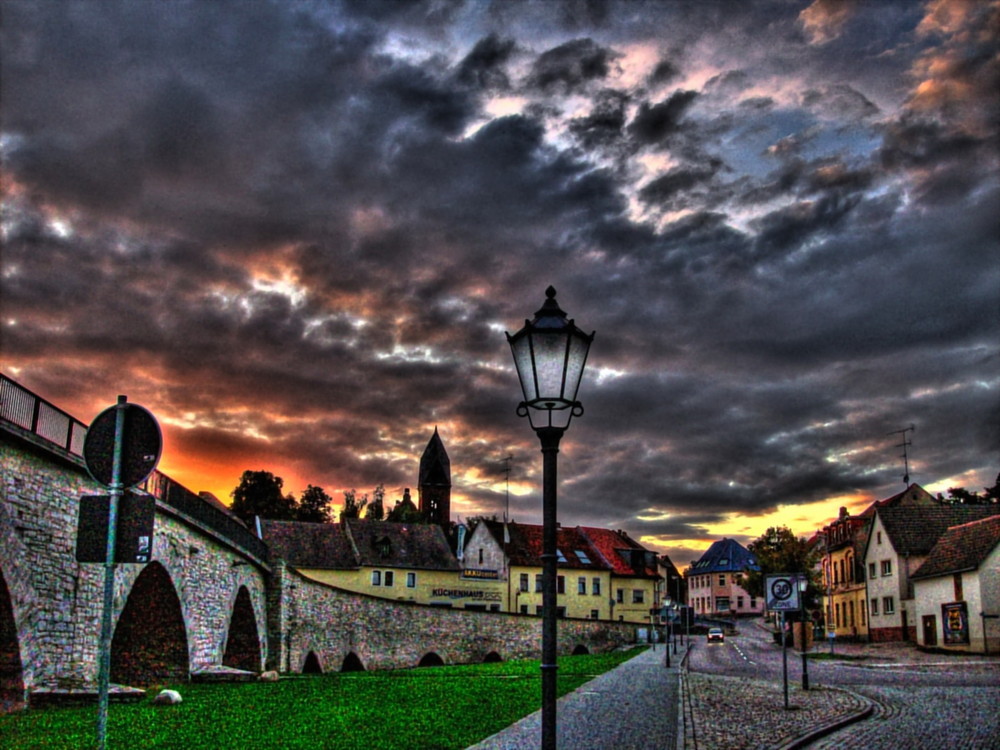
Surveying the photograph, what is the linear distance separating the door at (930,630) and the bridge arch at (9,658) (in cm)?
4546

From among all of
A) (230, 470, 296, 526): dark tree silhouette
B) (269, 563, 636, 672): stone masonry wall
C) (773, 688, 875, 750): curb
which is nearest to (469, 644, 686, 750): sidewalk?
(773, 688, 875, 750): curb

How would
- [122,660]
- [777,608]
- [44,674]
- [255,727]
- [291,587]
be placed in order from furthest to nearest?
[291,587], [122,660], [777,608], [44,674], [255,727]

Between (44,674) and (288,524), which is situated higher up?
(288,524)

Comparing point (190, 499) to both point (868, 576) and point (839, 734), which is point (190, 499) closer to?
point (839, 734)

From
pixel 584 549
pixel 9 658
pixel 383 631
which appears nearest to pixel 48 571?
pixel 9 658

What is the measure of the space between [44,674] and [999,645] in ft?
133

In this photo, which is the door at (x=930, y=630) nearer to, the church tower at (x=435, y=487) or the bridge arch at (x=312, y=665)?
the bridge arch at (x=312, y=665)

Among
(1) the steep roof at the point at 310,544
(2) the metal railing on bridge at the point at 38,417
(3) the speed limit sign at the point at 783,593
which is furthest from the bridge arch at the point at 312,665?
(3) the speed limit sign at the point at 783,593

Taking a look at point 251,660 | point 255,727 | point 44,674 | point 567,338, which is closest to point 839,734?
point 255,727

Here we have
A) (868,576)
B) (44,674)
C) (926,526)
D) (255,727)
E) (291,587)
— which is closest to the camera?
(255,727)

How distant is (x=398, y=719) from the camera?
1580 cm

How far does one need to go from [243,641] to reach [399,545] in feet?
123

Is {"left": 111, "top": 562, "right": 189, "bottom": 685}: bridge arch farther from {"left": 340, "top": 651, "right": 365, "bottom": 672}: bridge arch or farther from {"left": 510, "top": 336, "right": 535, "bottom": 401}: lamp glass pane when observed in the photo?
{"left": 510, "top": 336, "right": 535, "bottom": 401}: lamp glass pane

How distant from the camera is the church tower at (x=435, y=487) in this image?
116 metres
